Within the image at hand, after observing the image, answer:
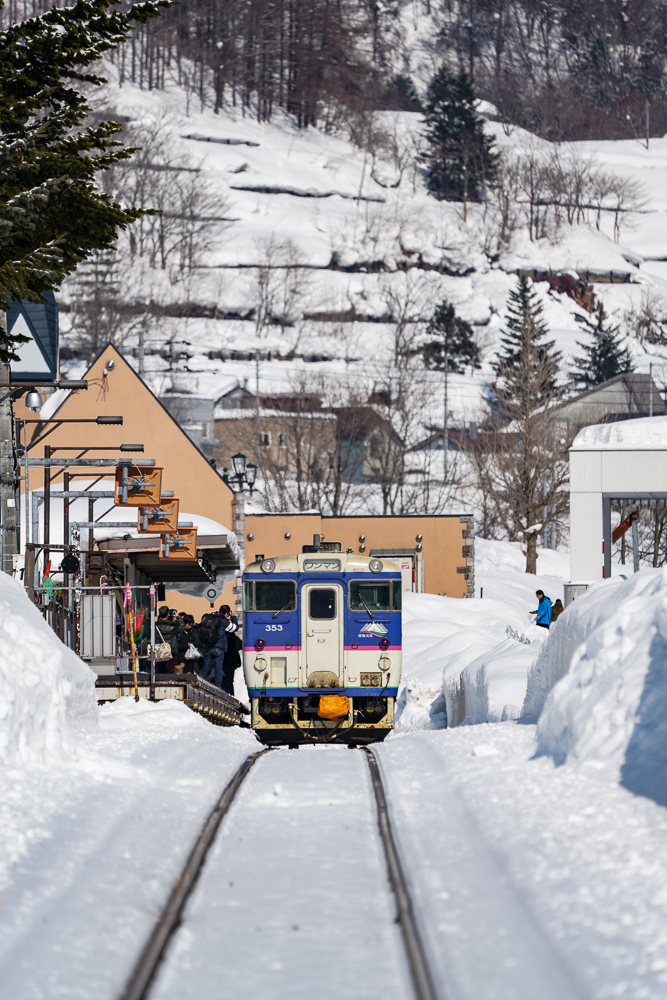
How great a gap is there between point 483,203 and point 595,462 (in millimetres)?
116776

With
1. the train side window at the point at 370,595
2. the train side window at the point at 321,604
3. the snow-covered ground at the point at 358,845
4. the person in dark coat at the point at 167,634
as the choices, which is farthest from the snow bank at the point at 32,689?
the person in dark coat at the point at 167,634

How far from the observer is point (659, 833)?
7.32 m

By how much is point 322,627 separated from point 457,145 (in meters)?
129

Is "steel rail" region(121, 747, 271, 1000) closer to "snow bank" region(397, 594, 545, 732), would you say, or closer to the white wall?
"snow bank" region(397, 594, 545, 732)

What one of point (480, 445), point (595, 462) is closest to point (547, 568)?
point (480, 445)

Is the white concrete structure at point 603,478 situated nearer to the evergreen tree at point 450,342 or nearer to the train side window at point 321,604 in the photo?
the train side window at point 321,604

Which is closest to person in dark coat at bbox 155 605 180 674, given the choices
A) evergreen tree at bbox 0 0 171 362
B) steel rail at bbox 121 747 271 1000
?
evergreen tree at bbox 0 0 171 362

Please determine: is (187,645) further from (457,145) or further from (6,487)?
(457,145)

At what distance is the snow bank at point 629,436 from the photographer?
2631 centimetres

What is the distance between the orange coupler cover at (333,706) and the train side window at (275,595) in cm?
142

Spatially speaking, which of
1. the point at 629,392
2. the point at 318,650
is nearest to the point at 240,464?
the point at 318,650

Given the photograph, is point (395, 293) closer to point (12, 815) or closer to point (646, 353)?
point (646, 353)

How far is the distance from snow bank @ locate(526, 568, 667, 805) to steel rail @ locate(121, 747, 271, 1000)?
2.88m

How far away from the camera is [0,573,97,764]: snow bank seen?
9.77 m
